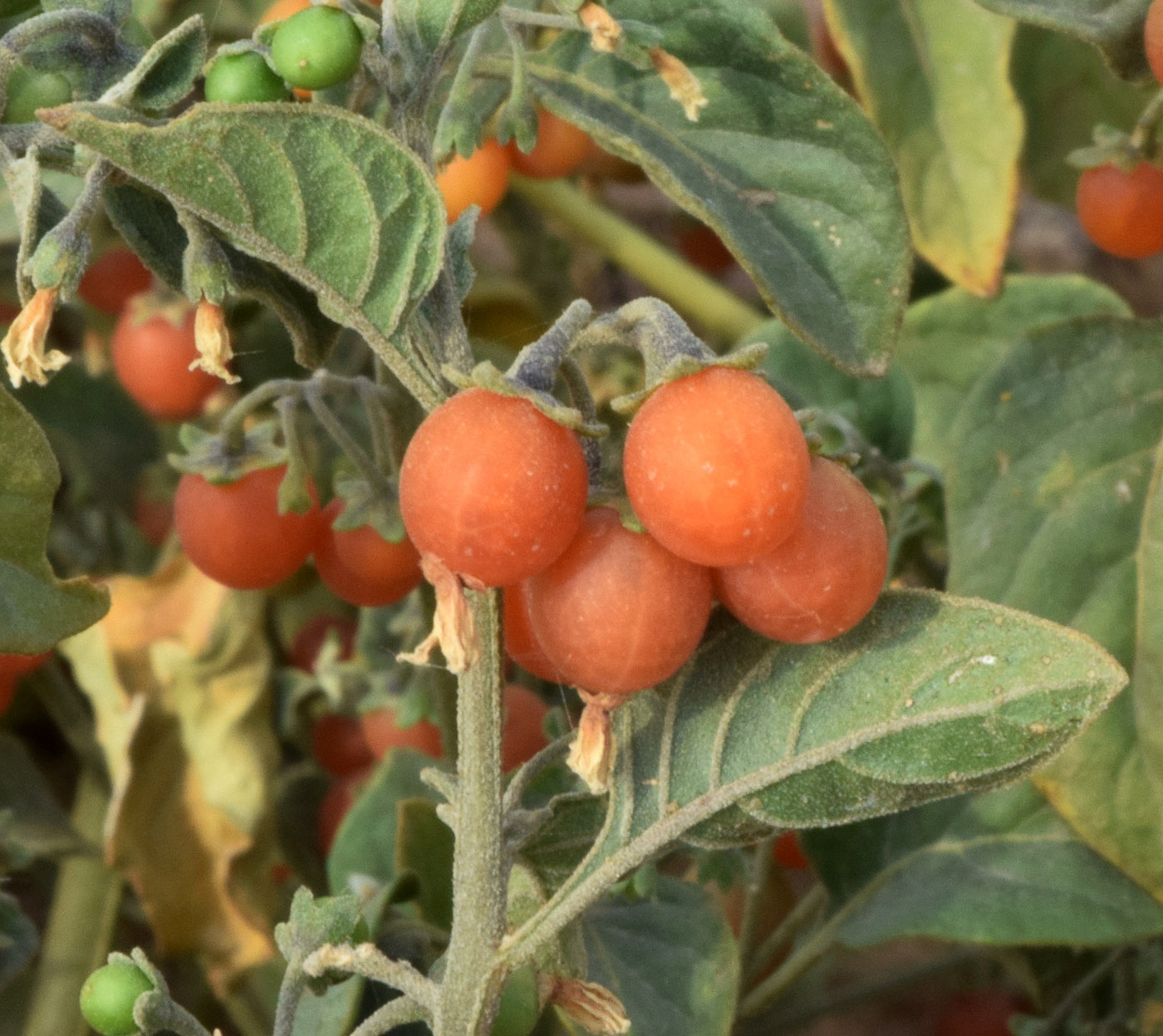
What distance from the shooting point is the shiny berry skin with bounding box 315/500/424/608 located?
0.81m

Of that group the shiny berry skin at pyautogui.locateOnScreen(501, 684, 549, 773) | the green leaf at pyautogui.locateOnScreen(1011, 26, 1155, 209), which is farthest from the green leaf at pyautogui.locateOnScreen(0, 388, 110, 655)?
the green leaf at pyautogui.locateOnScreen(1011, 26, 1155, 209)

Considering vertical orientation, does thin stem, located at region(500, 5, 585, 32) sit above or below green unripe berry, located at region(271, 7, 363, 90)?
below

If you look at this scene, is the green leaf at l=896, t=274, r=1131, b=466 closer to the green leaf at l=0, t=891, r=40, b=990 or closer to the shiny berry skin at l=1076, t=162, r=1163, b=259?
the shiny berry skin at l=1076, t=162, r=1163, b=259

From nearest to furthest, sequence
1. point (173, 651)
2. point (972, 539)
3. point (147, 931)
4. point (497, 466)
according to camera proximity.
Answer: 1. point (497, 466)
2. point (972, 539)
3. point (173, 651)
4. point (147, 931)

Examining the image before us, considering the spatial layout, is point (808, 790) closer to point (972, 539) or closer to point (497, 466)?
point (497, 466)

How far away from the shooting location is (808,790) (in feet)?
1.84

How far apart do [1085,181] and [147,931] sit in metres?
1.06

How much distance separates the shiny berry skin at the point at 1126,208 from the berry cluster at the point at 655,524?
479 mm

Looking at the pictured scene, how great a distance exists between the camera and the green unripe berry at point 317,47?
52 centimetres

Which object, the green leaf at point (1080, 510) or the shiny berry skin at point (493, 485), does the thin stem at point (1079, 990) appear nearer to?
the green leaf at point (1080, 510)

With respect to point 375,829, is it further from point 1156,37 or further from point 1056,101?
point 1056,101

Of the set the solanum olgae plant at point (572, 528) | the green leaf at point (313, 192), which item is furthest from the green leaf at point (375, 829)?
the green leaf at point (313, 192)

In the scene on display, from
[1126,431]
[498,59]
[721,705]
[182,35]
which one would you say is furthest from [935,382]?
[182,35]

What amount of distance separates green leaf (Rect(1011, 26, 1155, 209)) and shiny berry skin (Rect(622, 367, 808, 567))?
1.06 meters
